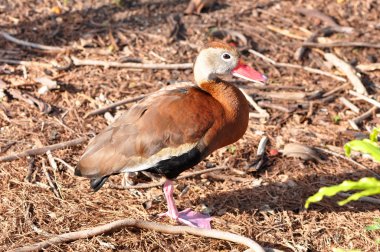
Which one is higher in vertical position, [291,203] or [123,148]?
[123,148]

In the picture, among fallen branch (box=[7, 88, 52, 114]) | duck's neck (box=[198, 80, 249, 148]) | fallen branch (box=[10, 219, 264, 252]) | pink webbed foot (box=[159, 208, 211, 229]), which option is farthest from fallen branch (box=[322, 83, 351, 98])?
fallen branch (box=[7, 88, 52, 114])

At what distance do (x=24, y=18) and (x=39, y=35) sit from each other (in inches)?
16.4

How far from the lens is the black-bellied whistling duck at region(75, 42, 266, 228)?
4.29 m

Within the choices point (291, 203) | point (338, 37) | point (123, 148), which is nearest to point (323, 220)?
point (291, 203)

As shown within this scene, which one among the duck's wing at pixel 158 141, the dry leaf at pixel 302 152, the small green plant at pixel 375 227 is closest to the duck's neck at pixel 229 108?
the duck's wing at pixel 158 141

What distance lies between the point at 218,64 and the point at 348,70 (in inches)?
87.7

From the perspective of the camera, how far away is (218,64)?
4.63 meters

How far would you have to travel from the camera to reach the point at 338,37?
22.6ft

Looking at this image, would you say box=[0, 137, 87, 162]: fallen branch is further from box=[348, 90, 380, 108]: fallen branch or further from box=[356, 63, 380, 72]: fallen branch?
box=[356, 63, 380, 72]: fallen branch

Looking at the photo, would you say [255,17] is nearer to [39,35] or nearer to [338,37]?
[338,37]

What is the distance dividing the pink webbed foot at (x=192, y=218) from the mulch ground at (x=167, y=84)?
97 millimetres

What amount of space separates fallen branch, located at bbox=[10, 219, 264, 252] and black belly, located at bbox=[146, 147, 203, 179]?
40 cm

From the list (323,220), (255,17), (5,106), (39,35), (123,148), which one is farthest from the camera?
(255,17)

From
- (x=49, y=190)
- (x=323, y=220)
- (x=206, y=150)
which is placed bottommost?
(x=323, y=220)
